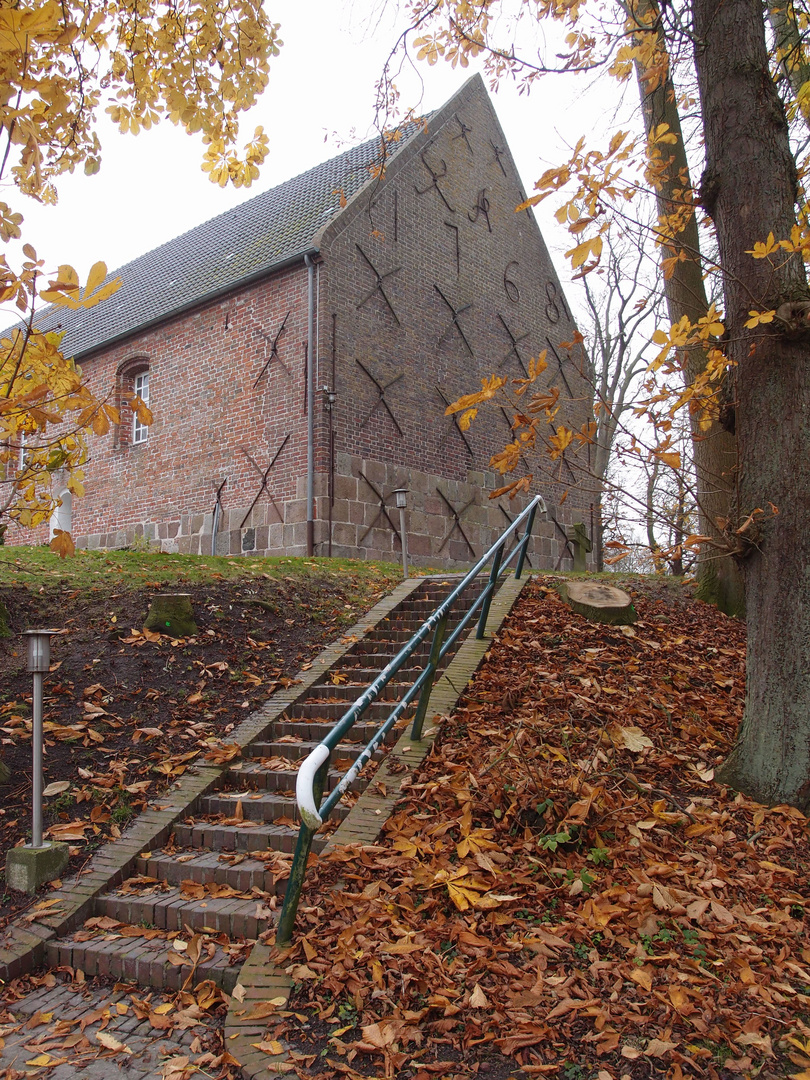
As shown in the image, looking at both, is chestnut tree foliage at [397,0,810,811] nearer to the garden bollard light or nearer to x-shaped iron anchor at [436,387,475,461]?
the garden bollard light

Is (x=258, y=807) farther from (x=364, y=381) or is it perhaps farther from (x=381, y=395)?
(x=381, y=395)

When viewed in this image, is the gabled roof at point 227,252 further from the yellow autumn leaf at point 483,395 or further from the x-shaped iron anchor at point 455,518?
the yellow autumn leaf at point 483,395

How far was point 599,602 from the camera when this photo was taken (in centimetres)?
747

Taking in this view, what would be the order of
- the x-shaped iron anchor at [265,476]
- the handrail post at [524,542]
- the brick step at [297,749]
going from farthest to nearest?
1. the x-shaped iron anchor at [265,476]
2. the handrail post at [524,542]
3. the brick step at [297,749]

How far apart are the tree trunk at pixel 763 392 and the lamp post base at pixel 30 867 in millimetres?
3756

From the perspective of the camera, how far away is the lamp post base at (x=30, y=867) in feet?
14.0

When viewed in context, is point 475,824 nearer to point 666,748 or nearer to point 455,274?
point 666,748

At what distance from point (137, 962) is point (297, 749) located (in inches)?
76.6

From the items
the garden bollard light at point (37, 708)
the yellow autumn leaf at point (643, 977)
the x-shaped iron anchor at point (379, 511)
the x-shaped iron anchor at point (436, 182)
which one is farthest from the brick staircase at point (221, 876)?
the x-shaped iron anchor at point (436, 182)

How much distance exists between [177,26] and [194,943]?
5821 millimetres

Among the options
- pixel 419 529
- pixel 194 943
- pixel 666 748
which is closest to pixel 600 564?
pixel 419 529

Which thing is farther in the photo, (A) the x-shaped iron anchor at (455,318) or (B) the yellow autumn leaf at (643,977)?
(A) the x-shaped iron anchor at (455,318)

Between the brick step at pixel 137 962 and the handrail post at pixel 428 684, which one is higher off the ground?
the handrail post at pixel 428 684

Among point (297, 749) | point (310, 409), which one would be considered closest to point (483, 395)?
point (297, 749)
